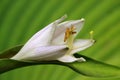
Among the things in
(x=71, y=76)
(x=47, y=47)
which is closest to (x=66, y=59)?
(x=47, y=47)

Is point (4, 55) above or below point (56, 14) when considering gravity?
below

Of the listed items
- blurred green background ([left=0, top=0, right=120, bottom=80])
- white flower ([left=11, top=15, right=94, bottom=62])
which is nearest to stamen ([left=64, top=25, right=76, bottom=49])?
white flower ([left=11, top=15, right=94, bottom=62])

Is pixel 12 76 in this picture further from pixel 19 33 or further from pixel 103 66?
pixel 103 66

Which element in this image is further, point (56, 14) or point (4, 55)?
point (56, 14)

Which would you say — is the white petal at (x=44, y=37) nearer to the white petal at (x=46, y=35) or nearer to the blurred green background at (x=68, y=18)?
the white petal at (x=46, y=35)

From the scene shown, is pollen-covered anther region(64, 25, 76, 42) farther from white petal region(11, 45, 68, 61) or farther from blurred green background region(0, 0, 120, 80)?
blurred green background region(0, 0, 120, 80)

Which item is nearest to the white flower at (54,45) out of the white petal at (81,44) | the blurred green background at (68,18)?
the white petal at (81,44)

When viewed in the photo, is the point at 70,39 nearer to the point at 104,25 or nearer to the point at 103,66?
the point at 103,66
